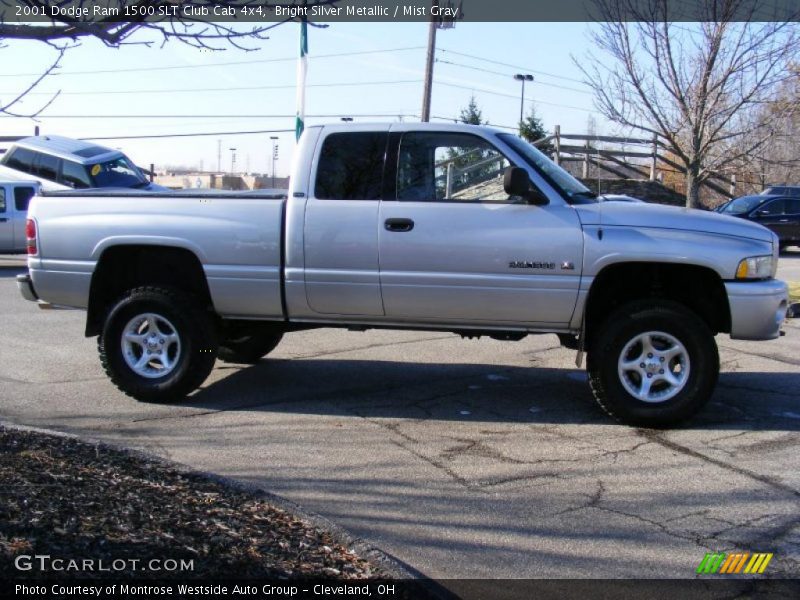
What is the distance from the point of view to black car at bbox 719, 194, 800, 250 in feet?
83.5

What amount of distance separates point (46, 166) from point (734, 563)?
21.3 meters

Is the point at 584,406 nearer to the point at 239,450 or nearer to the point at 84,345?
the point at 239,450

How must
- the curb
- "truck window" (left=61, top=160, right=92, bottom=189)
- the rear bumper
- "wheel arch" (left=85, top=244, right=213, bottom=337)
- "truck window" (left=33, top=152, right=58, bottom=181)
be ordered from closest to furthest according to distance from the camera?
the curb, "wheel arch" (left=85, top=244, right=213, bottom=337), the rear bumper, "truck window" (left=61, top=160, right=92, bottom=189), "truck window" (left=33, top=152, right=58, bottom=181)

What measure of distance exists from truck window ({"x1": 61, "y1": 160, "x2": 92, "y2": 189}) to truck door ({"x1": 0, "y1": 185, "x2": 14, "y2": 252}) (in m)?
2.42

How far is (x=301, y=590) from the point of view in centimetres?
350

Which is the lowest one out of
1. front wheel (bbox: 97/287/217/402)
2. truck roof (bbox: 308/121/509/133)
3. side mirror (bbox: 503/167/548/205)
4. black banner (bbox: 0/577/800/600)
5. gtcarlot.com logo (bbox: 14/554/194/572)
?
black banner (bbox: 0/577/800/600)

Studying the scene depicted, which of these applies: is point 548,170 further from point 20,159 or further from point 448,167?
point 20,159

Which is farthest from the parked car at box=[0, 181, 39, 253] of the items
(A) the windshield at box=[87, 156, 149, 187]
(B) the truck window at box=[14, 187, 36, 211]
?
(A) the windshield at box=[87, 156, 149, 187]

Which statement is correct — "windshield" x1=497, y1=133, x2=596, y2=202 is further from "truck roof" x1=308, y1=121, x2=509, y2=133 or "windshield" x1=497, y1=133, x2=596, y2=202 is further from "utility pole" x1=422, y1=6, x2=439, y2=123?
"utility pole" x1=422, y1=6, x2=439, y2=123

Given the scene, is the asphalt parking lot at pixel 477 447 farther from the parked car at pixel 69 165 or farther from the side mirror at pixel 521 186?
the parked car at pixel 69 165

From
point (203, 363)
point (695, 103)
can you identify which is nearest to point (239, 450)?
point (203, 363)

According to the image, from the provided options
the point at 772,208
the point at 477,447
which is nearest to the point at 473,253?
the point at 477,447

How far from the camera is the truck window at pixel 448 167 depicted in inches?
267

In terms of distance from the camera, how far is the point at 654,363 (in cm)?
645
